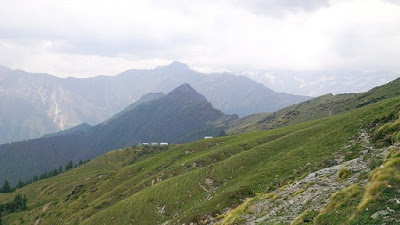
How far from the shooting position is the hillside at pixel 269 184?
23203 millimetres

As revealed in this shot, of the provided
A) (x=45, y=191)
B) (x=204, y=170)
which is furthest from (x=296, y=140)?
(x=45, y=191)

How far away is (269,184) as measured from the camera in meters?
49.2

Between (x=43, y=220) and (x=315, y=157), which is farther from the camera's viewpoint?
(x=43, y=220)

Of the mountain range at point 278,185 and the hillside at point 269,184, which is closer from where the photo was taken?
the mountain range at point 278,185

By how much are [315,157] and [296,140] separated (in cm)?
2614

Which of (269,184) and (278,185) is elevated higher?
(278,185)

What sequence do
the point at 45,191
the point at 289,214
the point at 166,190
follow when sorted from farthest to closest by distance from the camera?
1. the point at 45,191
2. the point at 166,190
3. the point at 289,214

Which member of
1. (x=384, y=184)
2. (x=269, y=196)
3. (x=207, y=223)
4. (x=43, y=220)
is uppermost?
(x=384, y=184)

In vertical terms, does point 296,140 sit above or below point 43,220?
above

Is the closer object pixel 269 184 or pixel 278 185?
pixel 278 185

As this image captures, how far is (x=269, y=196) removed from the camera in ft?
121

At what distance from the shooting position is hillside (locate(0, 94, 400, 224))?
76.1 feet

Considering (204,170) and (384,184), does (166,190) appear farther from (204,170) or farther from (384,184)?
(384,184)

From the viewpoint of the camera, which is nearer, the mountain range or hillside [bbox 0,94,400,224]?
the mountain range
